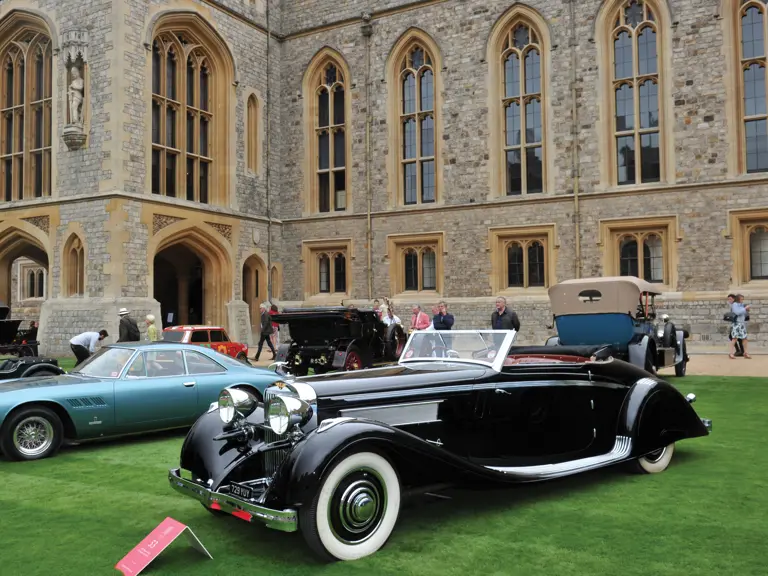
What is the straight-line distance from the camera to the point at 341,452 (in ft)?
12.6

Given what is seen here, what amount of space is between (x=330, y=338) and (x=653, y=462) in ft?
27.8

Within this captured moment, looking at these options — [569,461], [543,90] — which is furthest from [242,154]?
[569,461]

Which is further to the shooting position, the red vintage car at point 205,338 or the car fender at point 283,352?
the red vintage car at point 205,338

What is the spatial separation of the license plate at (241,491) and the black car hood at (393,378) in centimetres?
67

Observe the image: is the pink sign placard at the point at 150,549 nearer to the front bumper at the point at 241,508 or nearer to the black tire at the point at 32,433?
the front bumper at the point at 241,508

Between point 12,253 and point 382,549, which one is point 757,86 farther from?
point 12,253

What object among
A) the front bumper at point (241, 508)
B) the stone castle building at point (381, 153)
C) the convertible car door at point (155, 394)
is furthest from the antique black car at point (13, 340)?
the front bumper at point (241, 508)

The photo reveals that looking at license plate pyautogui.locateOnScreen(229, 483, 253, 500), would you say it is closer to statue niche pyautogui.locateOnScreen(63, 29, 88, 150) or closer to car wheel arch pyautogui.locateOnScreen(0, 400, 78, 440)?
car wheel arch pyautogui.locateOnScreen(0, 400, 78, 440)

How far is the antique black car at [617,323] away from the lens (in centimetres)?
1191

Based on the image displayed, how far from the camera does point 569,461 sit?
509 cm

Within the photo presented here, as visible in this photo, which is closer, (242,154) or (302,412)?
(302,412)

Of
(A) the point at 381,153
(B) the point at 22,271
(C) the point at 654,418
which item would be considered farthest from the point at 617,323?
(B) the point at 22,271

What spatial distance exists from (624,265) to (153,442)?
15.3m

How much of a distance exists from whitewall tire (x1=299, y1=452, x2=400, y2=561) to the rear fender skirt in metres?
8.33
